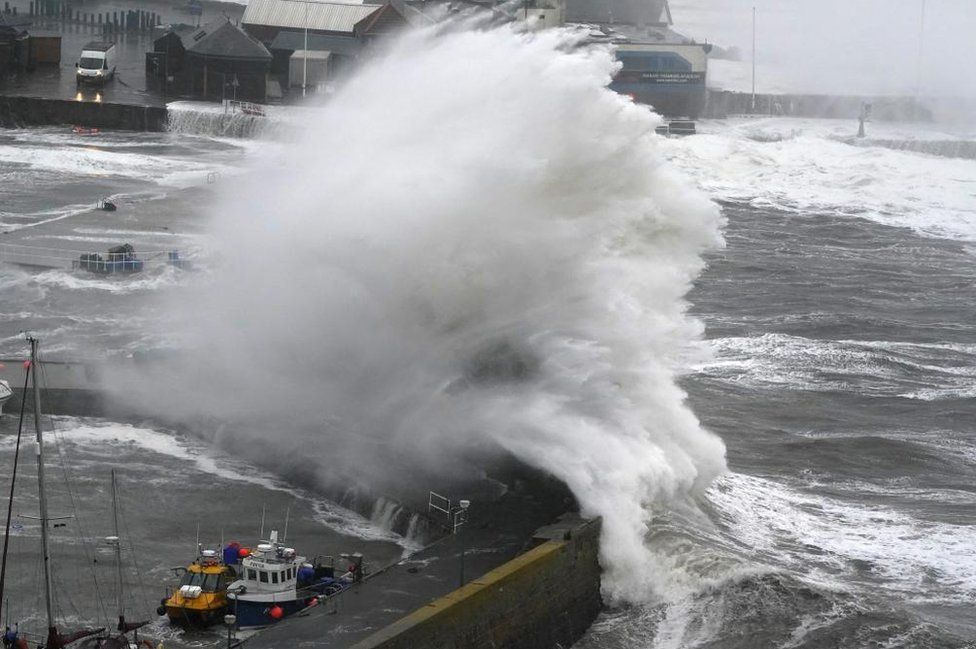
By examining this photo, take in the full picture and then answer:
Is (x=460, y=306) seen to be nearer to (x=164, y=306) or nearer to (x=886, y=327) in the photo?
(x=164, y=306)

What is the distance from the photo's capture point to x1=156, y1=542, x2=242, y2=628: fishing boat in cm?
1841

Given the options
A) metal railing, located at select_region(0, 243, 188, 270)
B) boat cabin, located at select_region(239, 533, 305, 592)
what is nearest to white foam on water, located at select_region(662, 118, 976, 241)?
metal railing, located at select_region(0, 243, 188, 270)

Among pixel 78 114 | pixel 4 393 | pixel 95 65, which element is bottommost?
pixel 4 393

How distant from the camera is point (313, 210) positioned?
89.7ft

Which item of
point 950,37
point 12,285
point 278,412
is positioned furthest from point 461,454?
point 950,37

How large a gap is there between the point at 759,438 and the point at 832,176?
34.3 m

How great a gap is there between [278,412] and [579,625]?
8292 millimetres

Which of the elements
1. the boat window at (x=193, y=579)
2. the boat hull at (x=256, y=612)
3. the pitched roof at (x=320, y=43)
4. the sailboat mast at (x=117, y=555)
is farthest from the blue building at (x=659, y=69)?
the boat hull at (x=256, y=612)

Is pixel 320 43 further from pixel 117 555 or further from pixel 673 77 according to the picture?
pixel 117 555

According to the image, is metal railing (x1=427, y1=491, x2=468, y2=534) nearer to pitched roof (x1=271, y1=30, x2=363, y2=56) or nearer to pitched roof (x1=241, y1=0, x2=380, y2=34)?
pitched roof (x1=271, y1=30, x2=363, y2=56)

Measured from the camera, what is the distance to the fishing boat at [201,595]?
18406mm

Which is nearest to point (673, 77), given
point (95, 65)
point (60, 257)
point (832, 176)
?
point (832, 176)

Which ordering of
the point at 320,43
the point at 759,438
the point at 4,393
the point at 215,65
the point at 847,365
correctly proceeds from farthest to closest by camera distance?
1. the point at 320,43
2. the point at 215,65
3. the point at 847,365
4. the point at 759,438
5. the point at 4,393

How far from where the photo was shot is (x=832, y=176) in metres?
59.8
